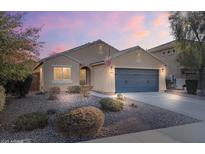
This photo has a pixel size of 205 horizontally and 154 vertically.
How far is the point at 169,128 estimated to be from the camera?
7082 mm

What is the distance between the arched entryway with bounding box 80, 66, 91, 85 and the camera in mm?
15177

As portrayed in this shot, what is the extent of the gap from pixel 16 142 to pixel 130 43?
9621mm

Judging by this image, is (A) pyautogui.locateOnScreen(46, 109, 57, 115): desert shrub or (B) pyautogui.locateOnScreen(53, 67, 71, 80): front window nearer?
(A) pyautogui.locateOnScreen(46, 109, 57, 115): desert shrub

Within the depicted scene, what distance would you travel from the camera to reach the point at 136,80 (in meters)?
14.3

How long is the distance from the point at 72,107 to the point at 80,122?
3168mm

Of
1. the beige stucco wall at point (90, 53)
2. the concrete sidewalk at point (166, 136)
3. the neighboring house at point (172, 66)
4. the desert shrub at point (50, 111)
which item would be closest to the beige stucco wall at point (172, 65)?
the neighboring house at point (172, 66)

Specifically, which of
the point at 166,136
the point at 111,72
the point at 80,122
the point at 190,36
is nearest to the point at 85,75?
the point at 111,72

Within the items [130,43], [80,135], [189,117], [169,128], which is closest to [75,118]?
[80,135]

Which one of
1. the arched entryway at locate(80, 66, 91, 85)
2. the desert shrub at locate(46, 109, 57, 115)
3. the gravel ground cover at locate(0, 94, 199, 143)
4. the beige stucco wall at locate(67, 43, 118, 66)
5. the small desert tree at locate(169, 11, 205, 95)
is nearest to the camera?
the gravel ground cover at locate(0, 94, 199, 143)

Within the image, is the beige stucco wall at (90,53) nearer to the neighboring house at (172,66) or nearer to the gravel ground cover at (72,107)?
the neighboring house at (172,66)

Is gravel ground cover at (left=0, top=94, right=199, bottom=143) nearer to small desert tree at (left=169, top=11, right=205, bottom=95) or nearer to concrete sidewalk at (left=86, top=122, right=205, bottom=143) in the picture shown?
concrete sidewalk at (left=86, top=122, right=205, bottom=143)

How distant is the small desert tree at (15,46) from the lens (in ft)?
24.0

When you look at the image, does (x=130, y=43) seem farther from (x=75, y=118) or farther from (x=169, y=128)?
(x=75, y=118)

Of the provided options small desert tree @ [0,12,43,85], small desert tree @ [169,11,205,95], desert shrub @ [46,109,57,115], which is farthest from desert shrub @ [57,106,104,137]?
small desert tree @ [169,11,205,95]
